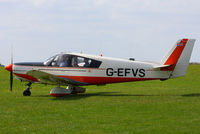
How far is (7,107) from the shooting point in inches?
410

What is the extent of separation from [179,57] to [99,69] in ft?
12.6

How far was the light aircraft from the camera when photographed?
13.2 meters

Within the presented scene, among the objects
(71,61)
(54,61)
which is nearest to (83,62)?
(71,61)

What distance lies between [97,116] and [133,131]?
199 cm

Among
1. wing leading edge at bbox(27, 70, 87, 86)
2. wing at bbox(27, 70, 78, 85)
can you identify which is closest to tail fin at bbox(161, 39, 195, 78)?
wing leading edge at bbox(27, 70, 87, 86)

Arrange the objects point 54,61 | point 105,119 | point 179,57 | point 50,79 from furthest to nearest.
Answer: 1. point 54,61
2. point 50,79
3. point 179,57
4. point 105,119

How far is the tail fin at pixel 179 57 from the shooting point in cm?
1305

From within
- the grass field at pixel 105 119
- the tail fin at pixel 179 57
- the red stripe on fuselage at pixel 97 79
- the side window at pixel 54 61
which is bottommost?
the red stripe on fuselage at pixel 97 79

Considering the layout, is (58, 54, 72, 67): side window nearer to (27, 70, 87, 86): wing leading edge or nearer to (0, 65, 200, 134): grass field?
(27, 70, 87, 86): wing leading edge

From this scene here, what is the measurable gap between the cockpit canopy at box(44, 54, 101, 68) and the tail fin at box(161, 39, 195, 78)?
3406 millimetres

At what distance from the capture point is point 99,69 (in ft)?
46.5

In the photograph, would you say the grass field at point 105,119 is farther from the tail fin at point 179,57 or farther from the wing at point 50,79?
the tail fin at point 179,57

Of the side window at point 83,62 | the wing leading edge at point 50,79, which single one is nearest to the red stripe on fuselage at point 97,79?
the wing leading edge at point 50,79

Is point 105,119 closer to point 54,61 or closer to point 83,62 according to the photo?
point 83,62
